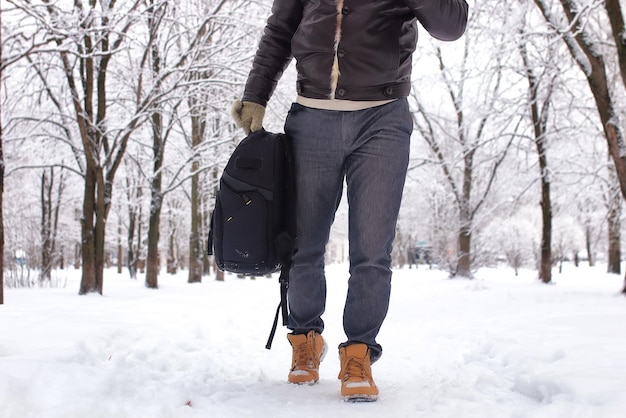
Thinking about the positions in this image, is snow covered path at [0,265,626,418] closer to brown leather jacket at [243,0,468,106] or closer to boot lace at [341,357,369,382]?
boot lace at [341,357,369,382]

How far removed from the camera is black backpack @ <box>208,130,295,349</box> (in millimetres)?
2182

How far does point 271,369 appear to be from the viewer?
8.93ft

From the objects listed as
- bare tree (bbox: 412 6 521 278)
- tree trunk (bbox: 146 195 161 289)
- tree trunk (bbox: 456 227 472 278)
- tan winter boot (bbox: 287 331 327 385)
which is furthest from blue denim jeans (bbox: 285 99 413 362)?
tree trunk (bbox: 456 227 472 278)

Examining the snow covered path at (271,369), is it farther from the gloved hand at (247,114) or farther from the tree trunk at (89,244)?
the tree trunk at (89,244)

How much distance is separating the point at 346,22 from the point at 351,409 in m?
1.51

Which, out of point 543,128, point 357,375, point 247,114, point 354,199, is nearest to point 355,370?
point 357,375

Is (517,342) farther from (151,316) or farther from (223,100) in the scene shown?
(223,100)

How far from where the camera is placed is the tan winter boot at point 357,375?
1981 mm

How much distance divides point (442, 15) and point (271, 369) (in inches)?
72.9

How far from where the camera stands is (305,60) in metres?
2.30

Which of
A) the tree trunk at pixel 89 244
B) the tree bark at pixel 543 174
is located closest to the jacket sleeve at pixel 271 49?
the tree trunk at pixel 89 244

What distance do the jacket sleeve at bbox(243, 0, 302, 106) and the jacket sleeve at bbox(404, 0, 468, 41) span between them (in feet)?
1.93

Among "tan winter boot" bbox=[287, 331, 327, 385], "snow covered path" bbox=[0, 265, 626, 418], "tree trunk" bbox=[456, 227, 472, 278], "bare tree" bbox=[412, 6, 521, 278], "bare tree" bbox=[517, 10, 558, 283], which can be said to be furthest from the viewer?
"tree trunk" bbox=[456, 227, 472, 278]

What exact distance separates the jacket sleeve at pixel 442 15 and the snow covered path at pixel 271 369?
1.45 meters
